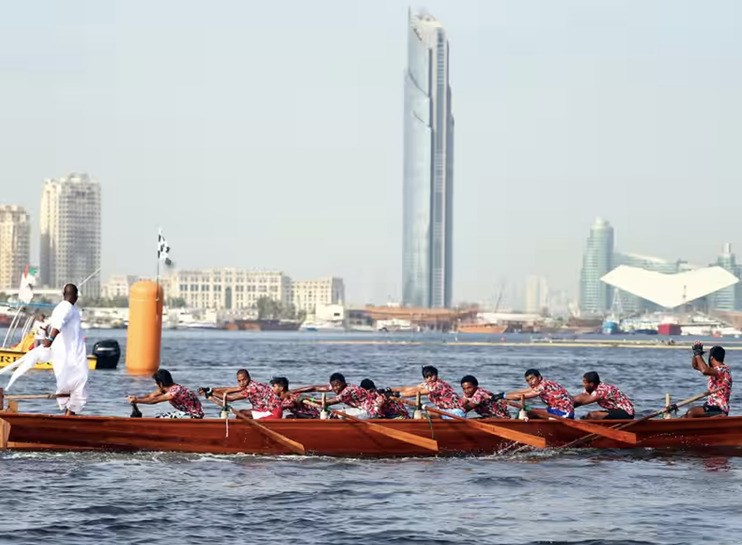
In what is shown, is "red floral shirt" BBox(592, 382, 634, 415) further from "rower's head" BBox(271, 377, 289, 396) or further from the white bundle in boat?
the white bundle in boat

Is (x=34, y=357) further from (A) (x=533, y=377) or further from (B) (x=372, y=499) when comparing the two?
(A) (x=533, y=377)

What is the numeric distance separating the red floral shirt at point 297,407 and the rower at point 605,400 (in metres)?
5.32

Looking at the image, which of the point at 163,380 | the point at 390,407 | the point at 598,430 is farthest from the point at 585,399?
the point at 163,380

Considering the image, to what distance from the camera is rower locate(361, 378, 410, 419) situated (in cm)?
2490

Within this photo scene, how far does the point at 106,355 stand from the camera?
57156 millimetres

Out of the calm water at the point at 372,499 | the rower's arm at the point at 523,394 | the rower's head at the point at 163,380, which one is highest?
the rower's head at the point at 163,380

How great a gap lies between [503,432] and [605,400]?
268 cm

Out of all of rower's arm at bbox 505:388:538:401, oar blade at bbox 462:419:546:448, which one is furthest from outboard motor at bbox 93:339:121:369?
oar blade at bbox 462:419:546:448

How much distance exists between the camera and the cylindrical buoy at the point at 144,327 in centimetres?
5072

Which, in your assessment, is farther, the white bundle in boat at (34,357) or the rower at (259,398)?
the rower at (259,398)

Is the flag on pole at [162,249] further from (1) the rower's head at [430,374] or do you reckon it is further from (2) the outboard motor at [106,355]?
(1) the rower's head at [430,374]

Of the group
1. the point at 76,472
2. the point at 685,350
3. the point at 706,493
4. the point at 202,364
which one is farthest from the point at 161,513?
the point at 685,350

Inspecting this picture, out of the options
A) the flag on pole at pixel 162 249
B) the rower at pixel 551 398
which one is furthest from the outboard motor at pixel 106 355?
the rower at pixel 551 398

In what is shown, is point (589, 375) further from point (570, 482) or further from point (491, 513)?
point (491, 513)
